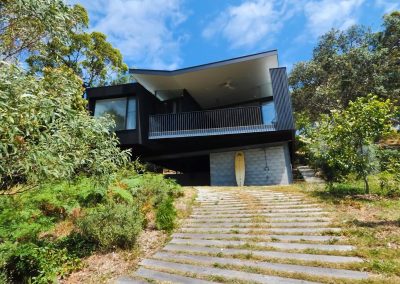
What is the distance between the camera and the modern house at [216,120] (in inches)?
536

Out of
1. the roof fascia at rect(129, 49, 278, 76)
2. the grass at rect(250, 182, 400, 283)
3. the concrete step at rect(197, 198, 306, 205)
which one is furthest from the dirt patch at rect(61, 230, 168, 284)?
the roof fascia at rect(129, 49, 278, 76)

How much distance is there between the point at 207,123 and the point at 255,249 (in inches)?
374

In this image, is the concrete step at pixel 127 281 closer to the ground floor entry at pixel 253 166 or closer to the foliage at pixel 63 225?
the foliage at pixel 63 225

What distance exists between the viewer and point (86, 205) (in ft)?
25.4

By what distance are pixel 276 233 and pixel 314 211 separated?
1809mm

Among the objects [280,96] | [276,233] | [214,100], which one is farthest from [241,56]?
[276,233]

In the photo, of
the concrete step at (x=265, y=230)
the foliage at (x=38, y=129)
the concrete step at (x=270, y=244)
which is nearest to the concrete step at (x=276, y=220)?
the concrete step at (x=265, y=230)

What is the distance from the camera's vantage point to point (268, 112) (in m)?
13.7

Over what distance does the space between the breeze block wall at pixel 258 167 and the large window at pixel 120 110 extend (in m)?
5.20

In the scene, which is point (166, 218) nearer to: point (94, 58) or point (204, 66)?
point (204, 66)

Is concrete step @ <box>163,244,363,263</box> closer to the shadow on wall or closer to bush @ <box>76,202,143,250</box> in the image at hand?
bush @ <box>76,202,143,250</box>

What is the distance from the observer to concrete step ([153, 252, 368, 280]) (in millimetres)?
3986

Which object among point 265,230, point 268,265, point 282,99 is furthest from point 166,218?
point 282,99

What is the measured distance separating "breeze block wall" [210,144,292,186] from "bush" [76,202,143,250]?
9.25 m
